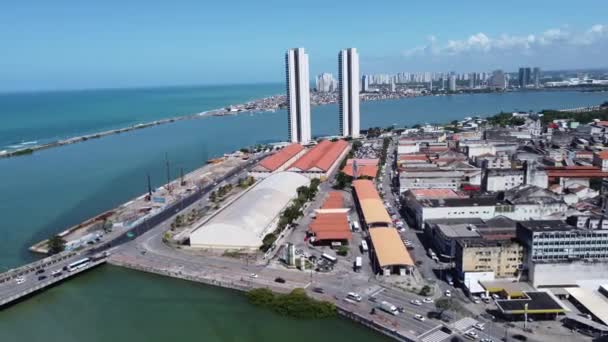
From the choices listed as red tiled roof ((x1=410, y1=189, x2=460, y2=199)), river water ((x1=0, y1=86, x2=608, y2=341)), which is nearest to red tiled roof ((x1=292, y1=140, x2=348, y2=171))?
red tiled roof ((x1=410, y1=189, x2=460, y2=199))

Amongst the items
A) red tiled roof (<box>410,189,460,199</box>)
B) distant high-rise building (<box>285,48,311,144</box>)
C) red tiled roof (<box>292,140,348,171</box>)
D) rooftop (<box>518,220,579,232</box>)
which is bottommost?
red tiled roof (<box>410,189,460,199</box>)

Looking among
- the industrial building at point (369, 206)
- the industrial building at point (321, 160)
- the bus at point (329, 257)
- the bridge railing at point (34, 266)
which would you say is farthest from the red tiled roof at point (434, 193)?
the bridge railing at point (34, 266)

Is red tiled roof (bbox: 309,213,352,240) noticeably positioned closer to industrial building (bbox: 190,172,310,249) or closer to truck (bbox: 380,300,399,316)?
industrial building (bbox: 190,172,310,249)

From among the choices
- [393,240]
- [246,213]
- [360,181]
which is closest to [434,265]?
[393,240]

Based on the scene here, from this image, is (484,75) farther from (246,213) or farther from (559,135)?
(246,213)

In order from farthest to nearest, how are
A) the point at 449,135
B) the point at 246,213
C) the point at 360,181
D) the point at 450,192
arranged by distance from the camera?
1. the point at 449,135
2. the point at 360,181
3. the point at 450,192
4. the point at 246,213

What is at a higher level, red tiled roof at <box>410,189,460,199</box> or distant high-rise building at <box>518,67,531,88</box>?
distant high-rise building at <box>518,67,531,88</box>

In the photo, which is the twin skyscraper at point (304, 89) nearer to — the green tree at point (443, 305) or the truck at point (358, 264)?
the truck at point (358, 264)
